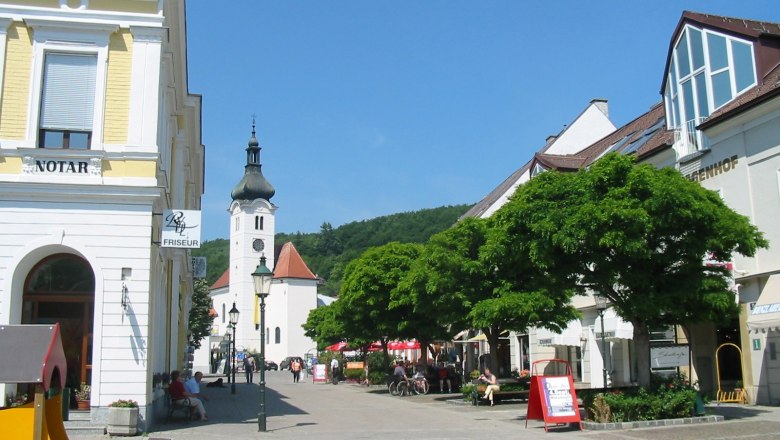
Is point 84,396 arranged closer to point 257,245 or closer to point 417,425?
point 417,425

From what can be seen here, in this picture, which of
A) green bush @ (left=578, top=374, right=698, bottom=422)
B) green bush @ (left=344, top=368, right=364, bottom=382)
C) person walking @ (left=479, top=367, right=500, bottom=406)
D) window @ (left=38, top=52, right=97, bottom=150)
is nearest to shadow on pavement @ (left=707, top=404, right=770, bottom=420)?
green bush @ (left=578, top=374, right=698, bottom=422)

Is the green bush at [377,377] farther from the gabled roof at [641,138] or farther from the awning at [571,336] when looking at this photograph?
the gabled roof at [641,138]

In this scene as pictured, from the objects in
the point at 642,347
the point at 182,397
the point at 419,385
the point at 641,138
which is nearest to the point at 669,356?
the point at 642,347

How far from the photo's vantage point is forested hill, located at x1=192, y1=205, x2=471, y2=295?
483 ft

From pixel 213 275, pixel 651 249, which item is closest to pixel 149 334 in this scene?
pixel 651 249

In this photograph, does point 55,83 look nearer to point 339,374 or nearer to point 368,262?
point 368,262

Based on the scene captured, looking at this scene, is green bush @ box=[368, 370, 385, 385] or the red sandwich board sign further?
green bush @ box=[368, 370, 385, 385]

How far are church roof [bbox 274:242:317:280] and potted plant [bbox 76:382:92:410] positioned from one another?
9049 centimetres

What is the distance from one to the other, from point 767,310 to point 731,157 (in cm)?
532

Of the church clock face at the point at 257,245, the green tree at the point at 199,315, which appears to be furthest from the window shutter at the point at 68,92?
the church clock face at the point at 257,245

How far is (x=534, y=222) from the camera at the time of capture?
19188mm

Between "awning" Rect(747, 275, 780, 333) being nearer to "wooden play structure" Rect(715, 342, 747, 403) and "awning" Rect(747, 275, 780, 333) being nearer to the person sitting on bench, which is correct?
"wooden play structure" Rect(715, 342, 747, 403)

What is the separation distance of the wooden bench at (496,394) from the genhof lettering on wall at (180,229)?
12.0 meters

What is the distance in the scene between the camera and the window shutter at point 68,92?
18781mm
